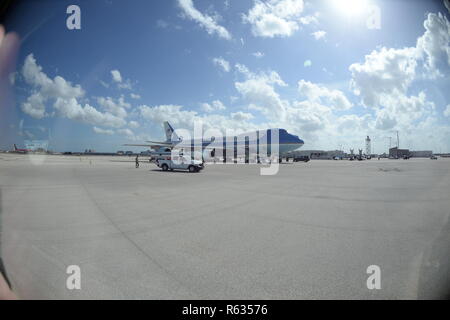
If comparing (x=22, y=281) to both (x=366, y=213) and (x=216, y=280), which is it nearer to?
(x=216, y=280)

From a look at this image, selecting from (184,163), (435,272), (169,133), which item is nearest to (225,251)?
(435,272)

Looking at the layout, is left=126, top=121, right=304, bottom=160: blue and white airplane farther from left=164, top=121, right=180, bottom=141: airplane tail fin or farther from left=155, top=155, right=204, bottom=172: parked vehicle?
left=155, top=155, right=204, bottom=172: parked vehicle

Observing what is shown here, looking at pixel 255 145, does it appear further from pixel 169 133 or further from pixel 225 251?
pixel 225 251

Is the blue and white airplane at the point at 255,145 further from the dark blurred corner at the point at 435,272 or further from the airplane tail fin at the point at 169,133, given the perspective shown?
the dark blurred corner at the point at 435,272

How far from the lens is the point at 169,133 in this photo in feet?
157

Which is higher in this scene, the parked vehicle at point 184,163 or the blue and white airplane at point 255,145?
the blue and white airplane at point 255,145

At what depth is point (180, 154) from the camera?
1898 centimetres

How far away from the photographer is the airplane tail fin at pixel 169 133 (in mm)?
47219

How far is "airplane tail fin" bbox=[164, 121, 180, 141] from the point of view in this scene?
47.2 meters

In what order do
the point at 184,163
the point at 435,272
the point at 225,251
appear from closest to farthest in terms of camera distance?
1. the point at 435,272
2. the point at 225,251
3. the point at 184,163

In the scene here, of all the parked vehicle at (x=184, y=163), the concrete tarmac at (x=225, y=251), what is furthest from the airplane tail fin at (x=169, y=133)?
the concrete tarmac at (x=225, y=251)

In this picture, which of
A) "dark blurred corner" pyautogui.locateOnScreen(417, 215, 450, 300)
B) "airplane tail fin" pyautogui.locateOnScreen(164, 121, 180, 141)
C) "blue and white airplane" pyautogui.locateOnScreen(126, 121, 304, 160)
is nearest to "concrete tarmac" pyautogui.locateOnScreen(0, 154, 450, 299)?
"dark blurred corner" pyautogui.locateOnScreen(417, 215, 450, 300)
